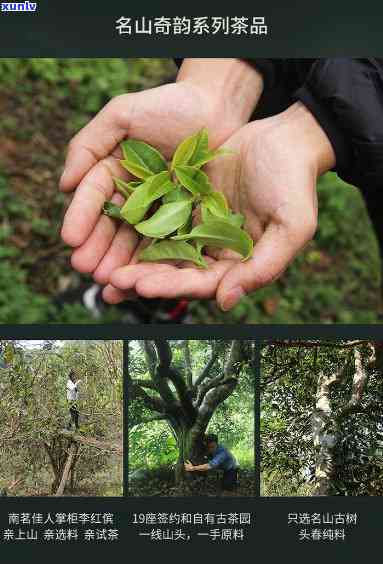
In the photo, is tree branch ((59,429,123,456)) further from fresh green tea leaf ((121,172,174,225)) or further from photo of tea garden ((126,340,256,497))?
fresh green tea leaf ((121,172,174,225))

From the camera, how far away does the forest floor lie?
1619 millimetres

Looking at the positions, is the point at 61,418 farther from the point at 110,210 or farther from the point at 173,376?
the point at 110,210

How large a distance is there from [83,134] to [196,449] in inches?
36.2

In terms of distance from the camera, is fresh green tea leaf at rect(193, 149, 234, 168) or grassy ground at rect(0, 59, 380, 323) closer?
fresh green tea leaf at rect(193, 149, 234, 168)

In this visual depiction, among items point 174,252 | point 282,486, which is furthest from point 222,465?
point 174,252

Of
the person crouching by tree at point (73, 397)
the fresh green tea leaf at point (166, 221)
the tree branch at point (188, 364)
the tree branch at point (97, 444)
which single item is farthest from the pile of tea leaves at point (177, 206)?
the tree branch at point (97, 444)

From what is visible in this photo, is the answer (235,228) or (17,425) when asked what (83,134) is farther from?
(17,425)

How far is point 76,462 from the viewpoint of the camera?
63.8 inches

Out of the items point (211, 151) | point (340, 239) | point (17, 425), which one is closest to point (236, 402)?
point (17, 425)

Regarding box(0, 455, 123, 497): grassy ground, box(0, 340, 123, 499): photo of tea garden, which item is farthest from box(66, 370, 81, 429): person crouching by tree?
box(0, 455, 123, 497): grassy ground

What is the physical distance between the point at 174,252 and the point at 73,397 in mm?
442

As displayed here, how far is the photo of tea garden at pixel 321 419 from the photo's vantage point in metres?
1.60

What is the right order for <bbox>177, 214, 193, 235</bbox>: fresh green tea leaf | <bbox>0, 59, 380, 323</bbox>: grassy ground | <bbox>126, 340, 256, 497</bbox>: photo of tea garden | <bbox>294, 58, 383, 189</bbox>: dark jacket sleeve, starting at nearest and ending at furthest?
<bbox>126, 340, 256, 497</bbox>: photo of tea garden < <bbox>294, 58, 383, 189</bbox>: dark jacket sleeve < <bbox>177, 214, 193, 235</bbox>: fresh green tea leaf < <bbox>0, 59, 380, 323</bbox>: grassy ground

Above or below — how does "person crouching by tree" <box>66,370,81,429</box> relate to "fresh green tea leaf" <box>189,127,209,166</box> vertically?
below
